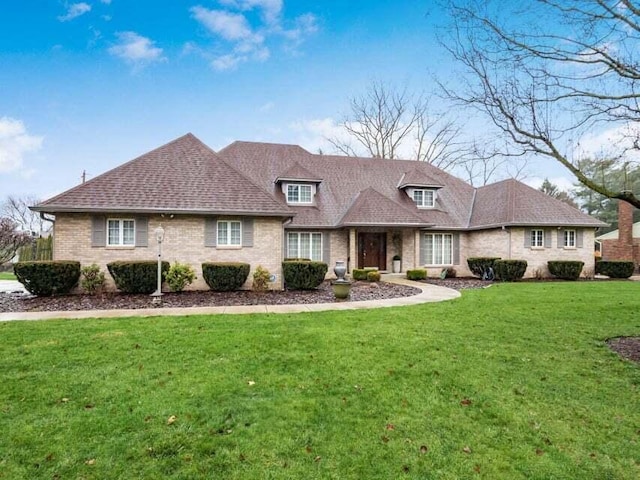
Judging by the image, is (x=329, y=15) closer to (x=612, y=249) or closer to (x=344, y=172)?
(x=344, y=172)

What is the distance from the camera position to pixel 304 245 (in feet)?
58.8

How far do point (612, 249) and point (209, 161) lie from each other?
26972 millimetres

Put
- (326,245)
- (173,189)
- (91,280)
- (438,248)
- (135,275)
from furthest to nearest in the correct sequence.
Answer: (438,248), (326,245), (173,189), (91,280), (135,275)

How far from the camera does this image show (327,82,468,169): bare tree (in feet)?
101

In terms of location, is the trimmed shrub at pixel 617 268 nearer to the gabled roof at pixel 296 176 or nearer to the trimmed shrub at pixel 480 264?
the trimmed shrub at pixel 480 264

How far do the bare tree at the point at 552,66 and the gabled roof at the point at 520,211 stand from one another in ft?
43.6

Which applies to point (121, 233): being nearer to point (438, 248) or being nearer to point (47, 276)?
point (47, 276)

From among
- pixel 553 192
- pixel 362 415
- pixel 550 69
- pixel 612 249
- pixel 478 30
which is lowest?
pixel 362 415

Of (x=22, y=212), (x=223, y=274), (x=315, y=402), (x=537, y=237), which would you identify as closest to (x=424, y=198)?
(x=537, y=237)

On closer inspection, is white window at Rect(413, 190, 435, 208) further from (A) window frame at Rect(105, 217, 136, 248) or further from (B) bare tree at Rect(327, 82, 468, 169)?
(A) window frame at Rect(105, 217, 136, 248)

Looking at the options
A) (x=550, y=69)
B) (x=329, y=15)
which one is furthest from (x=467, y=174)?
(x=550, y=69)

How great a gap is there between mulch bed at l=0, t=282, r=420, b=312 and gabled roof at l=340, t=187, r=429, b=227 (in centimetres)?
473

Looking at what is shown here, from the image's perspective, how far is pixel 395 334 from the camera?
6812 mm

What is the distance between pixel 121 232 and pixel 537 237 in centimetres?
1974
